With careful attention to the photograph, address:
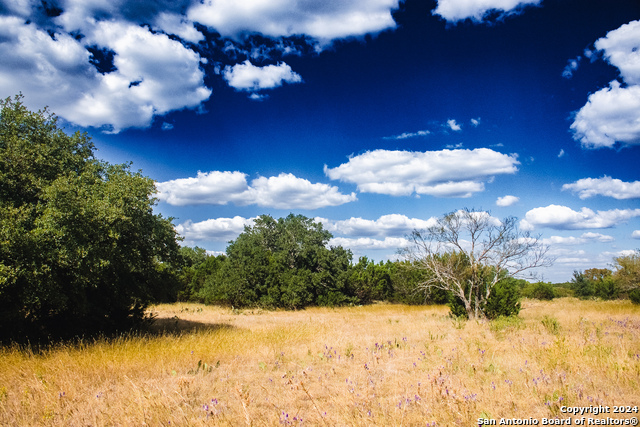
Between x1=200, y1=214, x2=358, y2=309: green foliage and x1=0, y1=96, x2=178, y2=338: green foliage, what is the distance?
17.1 metres

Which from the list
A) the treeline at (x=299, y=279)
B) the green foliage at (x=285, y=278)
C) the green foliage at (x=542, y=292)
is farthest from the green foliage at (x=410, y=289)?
the green foliage at (x=542, y=292)

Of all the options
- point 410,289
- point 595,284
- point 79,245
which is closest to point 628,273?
point 595,284

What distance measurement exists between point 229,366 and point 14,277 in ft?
19.5

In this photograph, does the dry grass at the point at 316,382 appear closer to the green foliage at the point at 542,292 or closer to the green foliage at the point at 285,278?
the green foliage at the point at 285,278

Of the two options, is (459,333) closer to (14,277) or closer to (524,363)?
(524,363)

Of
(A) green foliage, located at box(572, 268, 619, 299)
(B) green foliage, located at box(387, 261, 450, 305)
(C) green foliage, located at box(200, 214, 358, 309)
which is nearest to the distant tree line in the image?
(B) green foliage, located at box(387, 261, 450, 305)

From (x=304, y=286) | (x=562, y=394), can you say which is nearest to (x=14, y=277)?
(x=562, y=394)

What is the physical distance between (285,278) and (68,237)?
23.8 metres

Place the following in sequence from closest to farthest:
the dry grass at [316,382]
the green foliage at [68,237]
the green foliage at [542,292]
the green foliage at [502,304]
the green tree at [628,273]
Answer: the dry grass at [316,382] → the green foliage at [68,237] → the green foliage at [502,304] → the green tree at [628,273] → the green foliage at [542,292]

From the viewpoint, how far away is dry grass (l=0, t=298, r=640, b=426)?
4809 millimetres

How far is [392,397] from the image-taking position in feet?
18.1

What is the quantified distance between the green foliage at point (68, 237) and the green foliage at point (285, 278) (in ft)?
56.0

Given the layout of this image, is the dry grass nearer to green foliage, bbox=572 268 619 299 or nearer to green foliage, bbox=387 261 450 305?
green foliage, bbox=387 261 450 305

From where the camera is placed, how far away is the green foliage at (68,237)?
28.9ft
